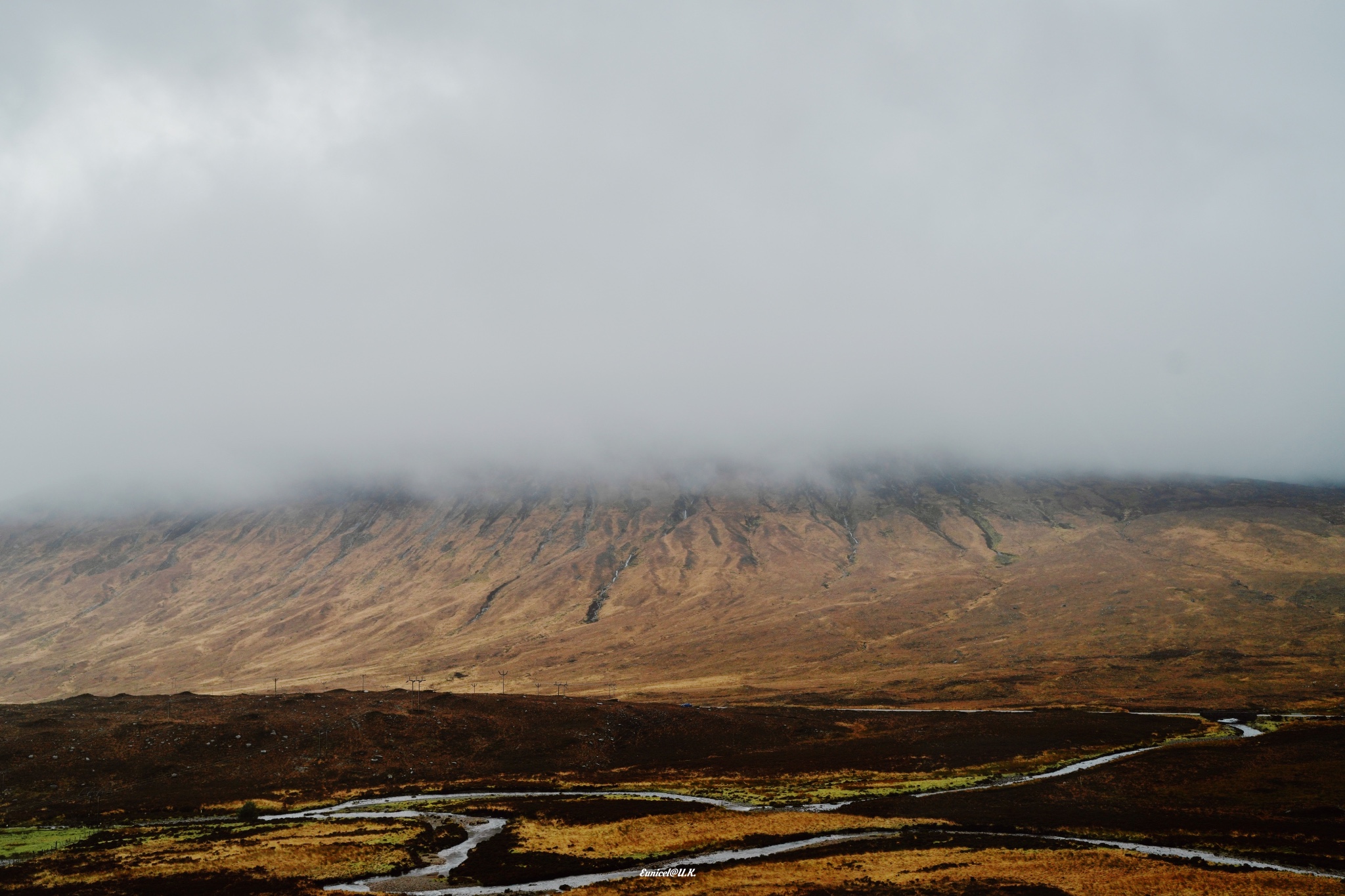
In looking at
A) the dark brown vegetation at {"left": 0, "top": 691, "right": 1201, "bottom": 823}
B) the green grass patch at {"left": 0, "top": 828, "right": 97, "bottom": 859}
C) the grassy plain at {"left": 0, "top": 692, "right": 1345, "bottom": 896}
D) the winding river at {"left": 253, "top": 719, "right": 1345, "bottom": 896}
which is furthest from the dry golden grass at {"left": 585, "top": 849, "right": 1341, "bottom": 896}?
the green grass patch at {"left": 0, "top": 828, "right": 97, "bottom": 859}

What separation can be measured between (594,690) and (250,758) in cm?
10886

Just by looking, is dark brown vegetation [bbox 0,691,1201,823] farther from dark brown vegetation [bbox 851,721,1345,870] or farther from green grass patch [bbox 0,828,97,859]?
dark brown vegetation [bbox 851,721,1345,870]

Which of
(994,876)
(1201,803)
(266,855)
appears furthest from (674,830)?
(1201,803)

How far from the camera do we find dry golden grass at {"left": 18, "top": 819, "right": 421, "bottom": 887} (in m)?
48.6

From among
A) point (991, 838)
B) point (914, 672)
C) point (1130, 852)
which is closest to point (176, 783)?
point (991, 838)

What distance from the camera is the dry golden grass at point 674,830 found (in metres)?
54.9

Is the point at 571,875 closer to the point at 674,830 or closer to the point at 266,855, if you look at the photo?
the point at 674,830

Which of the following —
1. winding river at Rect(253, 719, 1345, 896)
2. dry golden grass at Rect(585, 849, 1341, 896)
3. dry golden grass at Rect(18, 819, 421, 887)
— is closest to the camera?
dry golden grass at Rect(585, 849, 1341, 896)

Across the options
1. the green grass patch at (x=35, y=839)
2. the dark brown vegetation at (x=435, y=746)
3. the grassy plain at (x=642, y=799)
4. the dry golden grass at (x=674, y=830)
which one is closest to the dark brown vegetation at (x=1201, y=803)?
the grassy plain at (x=642, y=799)

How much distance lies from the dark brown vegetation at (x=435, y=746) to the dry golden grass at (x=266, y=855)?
67.0 feet

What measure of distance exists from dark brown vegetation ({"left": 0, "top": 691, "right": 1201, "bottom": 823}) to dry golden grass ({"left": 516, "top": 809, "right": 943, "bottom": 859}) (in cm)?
2326

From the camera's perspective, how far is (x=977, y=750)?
9738cm

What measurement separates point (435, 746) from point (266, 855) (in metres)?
54.6

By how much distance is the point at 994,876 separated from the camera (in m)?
43.3
